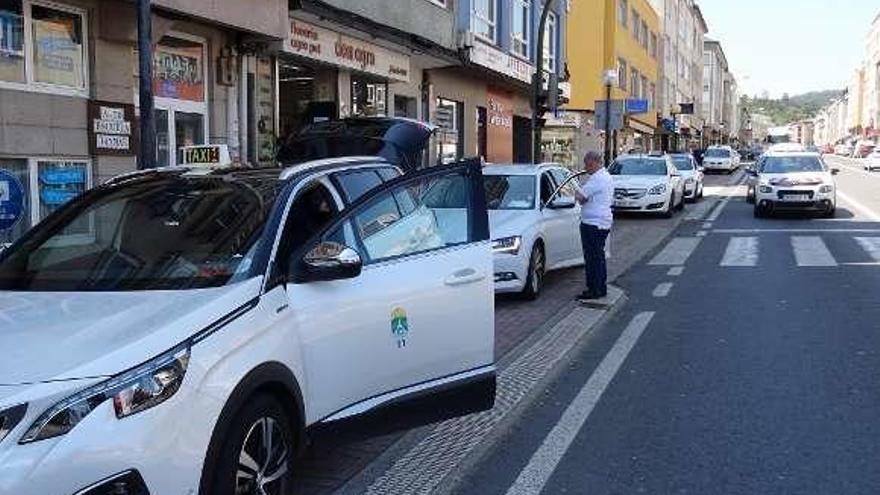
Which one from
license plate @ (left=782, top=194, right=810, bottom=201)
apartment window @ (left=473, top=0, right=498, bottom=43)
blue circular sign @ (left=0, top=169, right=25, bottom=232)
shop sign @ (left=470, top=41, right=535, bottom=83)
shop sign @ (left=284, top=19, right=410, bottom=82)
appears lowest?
license plate @ (left=782, top=194, right=810, bottom=201)

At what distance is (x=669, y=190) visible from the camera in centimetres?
2245

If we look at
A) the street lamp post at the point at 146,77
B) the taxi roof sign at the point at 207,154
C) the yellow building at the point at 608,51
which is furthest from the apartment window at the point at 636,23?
the street lamp post at the point at 146,77

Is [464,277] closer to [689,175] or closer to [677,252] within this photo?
[677,252]

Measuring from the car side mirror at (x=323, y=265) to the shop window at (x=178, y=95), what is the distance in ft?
26.6

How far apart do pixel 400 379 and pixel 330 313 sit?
62cm

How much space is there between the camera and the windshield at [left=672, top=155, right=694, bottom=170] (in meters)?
28.7

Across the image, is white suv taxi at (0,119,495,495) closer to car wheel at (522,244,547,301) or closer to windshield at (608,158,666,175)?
car wheel at (522,244,547,301)

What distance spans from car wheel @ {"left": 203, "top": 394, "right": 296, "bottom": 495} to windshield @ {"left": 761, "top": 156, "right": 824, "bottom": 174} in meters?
20.3

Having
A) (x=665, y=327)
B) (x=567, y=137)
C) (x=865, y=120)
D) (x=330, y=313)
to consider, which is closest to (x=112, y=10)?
(x=665, y=327)

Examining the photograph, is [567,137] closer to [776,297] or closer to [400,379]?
[776,297]

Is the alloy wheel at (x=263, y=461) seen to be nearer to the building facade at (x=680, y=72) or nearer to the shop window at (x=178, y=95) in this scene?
the shop window at (x=178, y=95)

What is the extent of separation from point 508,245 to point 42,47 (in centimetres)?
530

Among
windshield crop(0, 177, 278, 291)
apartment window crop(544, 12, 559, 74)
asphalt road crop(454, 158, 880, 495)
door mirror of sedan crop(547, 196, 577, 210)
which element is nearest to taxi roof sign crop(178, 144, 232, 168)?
windshield crop(0, 177, 278, 291)

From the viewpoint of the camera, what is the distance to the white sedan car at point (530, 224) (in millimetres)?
10305
